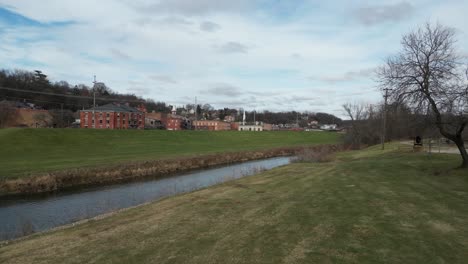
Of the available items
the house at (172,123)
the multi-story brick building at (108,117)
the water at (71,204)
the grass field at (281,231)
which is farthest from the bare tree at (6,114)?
the grass field at (281,231)

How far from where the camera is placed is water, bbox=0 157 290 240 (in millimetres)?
15750

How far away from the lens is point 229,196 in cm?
1537

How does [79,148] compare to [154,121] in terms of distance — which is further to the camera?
[154,121]

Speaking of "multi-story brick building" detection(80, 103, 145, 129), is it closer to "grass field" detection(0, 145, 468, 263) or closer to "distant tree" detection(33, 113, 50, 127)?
"distant tree" detection(33, 113, 50, 127)

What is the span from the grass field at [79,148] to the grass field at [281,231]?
54.7 feet

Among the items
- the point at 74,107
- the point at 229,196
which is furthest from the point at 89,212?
the point at 74,107

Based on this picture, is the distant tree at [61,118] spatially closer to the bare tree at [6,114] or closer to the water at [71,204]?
the bare tree at [6,114]

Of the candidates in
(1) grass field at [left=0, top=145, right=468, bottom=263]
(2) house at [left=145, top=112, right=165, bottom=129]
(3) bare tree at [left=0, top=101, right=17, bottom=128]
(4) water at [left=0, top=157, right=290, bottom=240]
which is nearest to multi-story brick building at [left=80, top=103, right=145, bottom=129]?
(3) bare tree at [left=0, top=101, right=17, bottom=128]

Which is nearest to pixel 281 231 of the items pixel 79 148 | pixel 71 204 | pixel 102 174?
pixel 71 204

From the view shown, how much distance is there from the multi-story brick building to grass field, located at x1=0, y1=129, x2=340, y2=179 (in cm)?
3402

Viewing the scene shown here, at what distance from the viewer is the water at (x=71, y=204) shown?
620 inches

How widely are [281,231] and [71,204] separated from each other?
14.8 metres

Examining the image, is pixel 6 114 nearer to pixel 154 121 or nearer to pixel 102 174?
pixel 102 174

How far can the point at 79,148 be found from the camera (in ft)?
142
